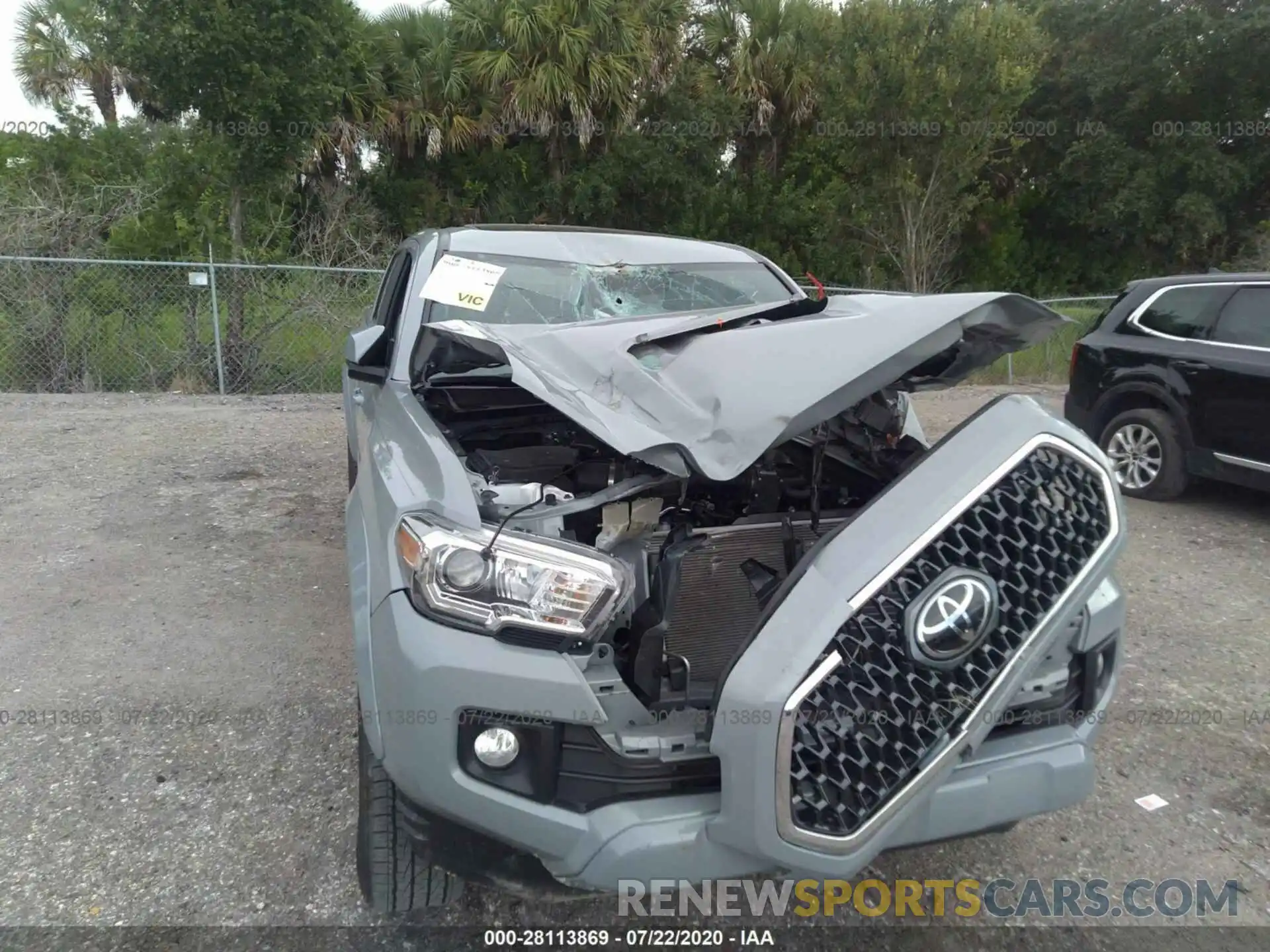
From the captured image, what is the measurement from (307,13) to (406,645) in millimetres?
9934

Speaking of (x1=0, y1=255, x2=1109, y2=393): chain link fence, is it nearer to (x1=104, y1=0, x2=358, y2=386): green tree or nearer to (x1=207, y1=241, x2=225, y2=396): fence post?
(x1=207, y1=241, x2=225, y2=396): fence post

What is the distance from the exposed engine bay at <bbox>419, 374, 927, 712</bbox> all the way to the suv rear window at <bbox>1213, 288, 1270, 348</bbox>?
4192 millimetres

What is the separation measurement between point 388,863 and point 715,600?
3.44ft

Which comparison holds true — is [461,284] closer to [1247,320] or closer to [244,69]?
[1247,320]

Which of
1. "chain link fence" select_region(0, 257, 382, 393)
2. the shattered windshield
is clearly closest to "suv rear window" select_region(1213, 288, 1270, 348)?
the shattered windshield

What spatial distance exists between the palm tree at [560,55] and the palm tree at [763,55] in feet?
5.11

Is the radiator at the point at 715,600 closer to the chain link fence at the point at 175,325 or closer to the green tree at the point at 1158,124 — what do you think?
the chain link fence at the point at 175,325

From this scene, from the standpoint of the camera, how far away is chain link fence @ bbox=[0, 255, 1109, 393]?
9.79 metres

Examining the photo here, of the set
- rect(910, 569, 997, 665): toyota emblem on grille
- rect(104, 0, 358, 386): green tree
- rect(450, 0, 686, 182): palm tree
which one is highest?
rect(450, 0, 686, 182): palm tree

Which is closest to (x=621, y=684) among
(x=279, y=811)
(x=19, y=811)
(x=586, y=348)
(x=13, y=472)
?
(x=586, y=348)

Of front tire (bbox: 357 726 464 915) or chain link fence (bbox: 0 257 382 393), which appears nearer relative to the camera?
front tire (bbox: 357 726 464 915)

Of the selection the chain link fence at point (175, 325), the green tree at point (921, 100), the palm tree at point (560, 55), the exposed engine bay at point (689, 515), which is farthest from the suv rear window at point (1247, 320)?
the palm tree at point (560, 55)

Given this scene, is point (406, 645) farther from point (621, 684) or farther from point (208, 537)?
point (208, 537)

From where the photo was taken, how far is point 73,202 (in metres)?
10.7
